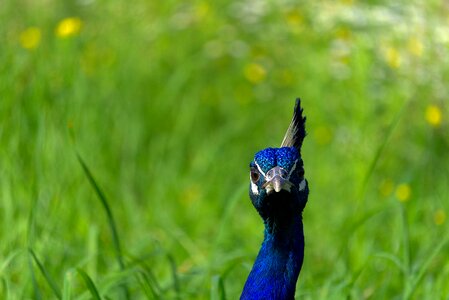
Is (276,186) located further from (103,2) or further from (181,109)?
(103,2)

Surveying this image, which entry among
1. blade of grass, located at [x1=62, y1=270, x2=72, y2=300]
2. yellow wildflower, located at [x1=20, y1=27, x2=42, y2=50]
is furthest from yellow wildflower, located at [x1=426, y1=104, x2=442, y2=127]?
blade of grass, located at [x1=62, y1=270, x2=72, y2=300]

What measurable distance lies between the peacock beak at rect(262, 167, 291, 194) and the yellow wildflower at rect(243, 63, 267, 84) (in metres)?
3.31

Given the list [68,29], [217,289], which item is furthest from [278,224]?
[68,29]

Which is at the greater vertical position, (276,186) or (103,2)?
(103,2)

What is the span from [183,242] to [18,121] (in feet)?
2.92

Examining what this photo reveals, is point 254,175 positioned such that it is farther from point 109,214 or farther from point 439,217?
point 439,217

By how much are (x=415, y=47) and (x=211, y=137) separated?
1.39 meters

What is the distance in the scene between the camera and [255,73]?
19.1 ft

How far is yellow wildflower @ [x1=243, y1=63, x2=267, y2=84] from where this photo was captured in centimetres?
582

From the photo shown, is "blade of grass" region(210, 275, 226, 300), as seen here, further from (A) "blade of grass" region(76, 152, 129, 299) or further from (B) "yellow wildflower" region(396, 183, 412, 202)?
(B) "yellow wildflower" region(396, 183, 412, 202)

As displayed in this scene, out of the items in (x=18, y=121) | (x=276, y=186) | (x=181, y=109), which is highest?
(x=181, y=109)

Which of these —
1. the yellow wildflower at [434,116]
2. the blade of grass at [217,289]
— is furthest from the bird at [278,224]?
the yellow wildflower at [434,116]

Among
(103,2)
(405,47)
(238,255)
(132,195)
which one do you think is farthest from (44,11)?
(238,255)

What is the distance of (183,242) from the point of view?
4.17 metres
